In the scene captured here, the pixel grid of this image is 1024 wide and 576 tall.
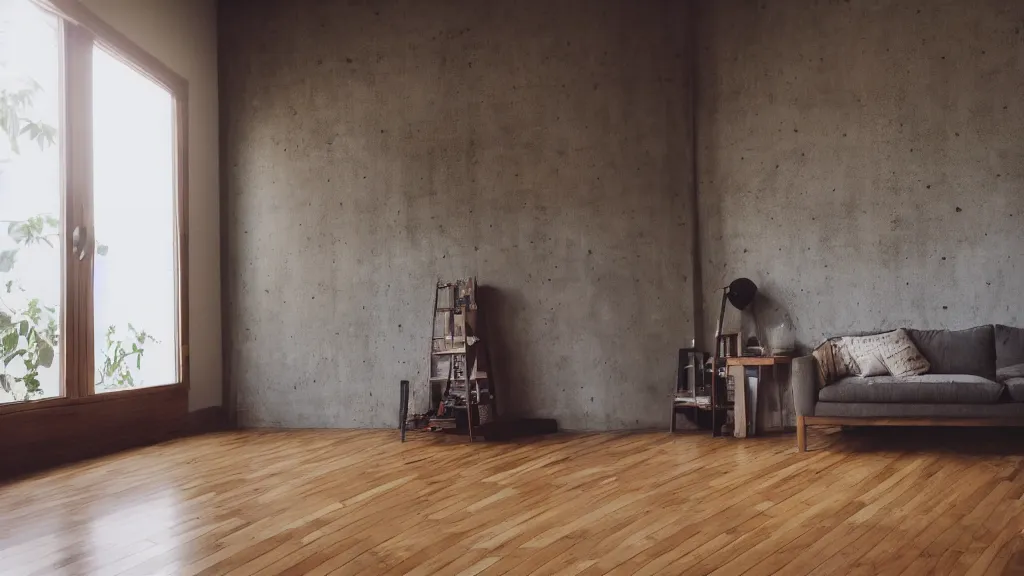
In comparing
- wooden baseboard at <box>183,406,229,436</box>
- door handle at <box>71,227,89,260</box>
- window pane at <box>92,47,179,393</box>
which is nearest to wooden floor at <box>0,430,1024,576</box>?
window pane at <box>92,47,179,393</box>

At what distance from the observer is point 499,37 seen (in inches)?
271

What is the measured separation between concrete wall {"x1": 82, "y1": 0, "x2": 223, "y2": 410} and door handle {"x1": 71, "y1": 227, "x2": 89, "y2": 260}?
50.7 inches

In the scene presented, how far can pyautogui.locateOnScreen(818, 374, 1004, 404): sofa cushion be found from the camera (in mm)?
5020

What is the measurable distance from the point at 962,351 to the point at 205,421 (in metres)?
6.14

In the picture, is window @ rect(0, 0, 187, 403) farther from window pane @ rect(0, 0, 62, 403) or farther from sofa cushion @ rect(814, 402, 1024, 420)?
sofa cushion @ rect(814, 402, 1024, 420)

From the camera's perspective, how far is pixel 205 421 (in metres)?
6.93

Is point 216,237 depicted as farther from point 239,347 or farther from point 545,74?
point 545,74

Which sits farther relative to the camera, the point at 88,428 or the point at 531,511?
the point at 88,428

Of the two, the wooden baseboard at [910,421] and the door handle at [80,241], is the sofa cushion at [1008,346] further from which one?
the door handle at [80,241]

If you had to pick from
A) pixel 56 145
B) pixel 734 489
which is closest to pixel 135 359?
pixel 56 145

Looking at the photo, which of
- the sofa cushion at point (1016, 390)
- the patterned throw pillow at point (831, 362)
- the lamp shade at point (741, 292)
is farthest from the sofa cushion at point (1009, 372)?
the lamp shade at point (741, 292)

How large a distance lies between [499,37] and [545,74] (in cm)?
53

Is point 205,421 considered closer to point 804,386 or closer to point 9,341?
point 9,341

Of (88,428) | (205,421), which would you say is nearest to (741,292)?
(205,421)
